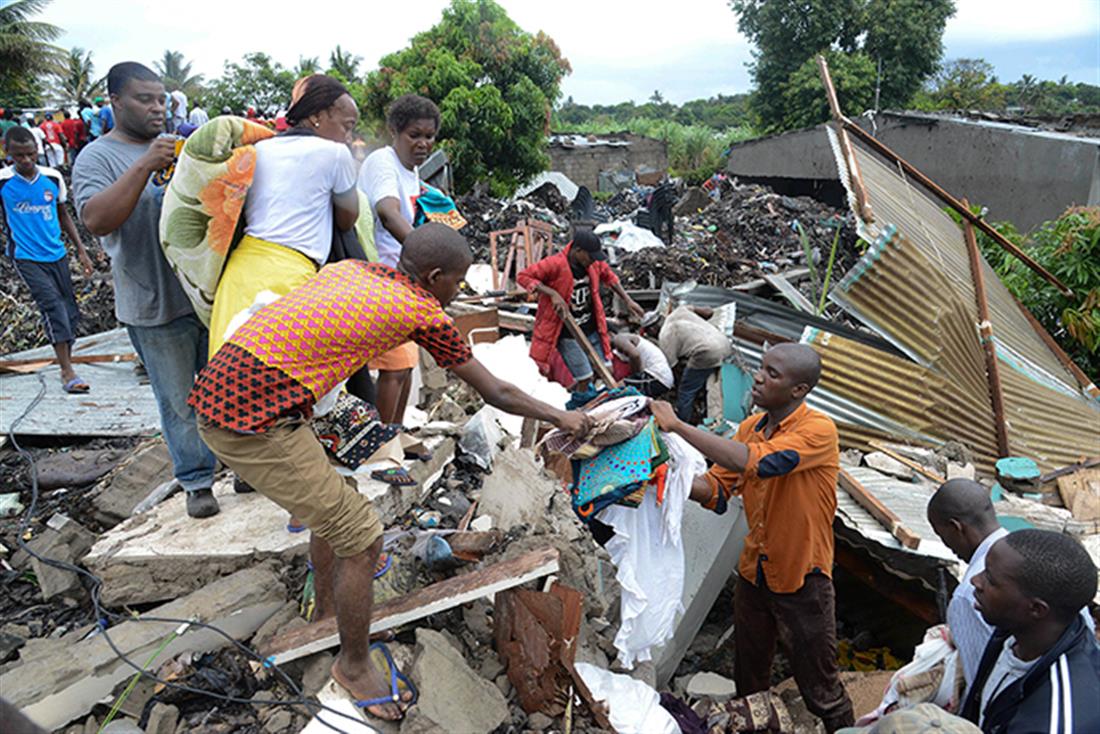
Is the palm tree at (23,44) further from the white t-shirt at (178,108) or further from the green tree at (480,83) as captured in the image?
the white t-shirt at (178,108)

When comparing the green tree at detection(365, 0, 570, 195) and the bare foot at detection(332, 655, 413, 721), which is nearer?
the bare foot at detection(332, 655, 413, 721)

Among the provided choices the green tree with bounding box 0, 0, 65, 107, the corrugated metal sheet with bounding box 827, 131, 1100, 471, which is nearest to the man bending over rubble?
the corrugated metal sheet with bounding box 827, 131, 1100, 471

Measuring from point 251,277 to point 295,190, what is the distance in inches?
15.1

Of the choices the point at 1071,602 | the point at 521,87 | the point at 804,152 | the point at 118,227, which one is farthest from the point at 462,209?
the point at 1071,602

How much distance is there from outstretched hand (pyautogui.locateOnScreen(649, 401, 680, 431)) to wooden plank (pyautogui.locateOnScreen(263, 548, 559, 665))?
2.19 feet

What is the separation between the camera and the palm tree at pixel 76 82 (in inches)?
886

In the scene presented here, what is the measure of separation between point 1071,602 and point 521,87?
16.2 m

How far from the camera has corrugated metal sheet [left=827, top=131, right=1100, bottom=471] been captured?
4586 mm

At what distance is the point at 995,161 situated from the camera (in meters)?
13.1

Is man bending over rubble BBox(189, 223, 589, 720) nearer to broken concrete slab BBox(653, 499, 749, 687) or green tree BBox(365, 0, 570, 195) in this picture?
broken concrete slab BBox(653, 499, 749, 687)

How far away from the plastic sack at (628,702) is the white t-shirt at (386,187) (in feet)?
7.19

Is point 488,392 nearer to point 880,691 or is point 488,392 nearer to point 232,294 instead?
point 232,294

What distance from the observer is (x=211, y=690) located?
8.03 feet

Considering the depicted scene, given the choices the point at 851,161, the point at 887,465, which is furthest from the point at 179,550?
the point at 851,161
